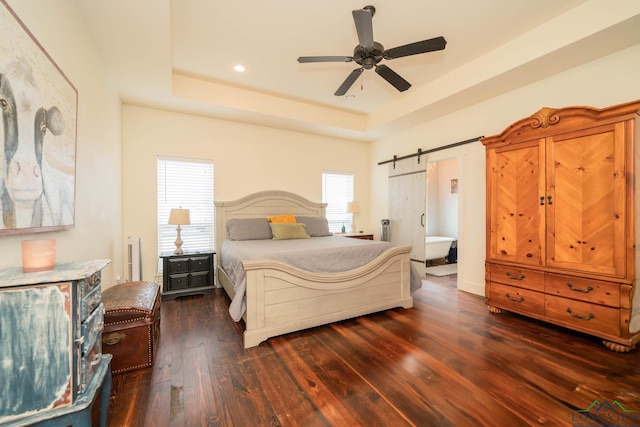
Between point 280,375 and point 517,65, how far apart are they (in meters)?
3.69

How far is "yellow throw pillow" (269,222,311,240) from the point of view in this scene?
12.9 ft

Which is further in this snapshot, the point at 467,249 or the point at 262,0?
the point at 467,249

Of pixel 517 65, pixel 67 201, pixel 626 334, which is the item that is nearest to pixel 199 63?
pixel 67 201

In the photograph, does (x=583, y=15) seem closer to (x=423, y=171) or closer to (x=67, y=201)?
(x=423, y=171)

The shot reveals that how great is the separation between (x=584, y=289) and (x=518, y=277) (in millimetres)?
511

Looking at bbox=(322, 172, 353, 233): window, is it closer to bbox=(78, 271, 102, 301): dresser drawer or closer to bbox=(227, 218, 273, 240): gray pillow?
bbox=(227, 218, 273, 240): gray pillow

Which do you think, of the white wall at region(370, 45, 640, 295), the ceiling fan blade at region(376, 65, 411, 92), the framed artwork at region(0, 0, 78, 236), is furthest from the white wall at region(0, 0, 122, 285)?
the white wall at region(370, 45, 640, 295)

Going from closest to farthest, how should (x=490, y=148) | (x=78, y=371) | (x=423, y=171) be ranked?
(x=78, y=371) < (x=490, y=148) < (x=423, y=171)

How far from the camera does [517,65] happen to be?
2732 millimetres

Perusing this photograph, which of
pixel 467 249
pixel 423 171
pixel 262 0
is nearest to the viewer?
pixel 262 0

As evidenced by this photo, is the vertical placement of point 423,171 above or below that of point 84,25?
below

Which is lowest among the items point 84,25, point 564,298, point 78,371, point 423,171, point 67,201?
point 564,298

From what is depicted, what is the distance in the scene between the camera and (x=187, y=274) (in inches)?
142

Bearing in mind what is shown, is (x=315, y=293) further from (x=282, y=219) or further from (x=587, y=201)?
(x=587, y=201)
